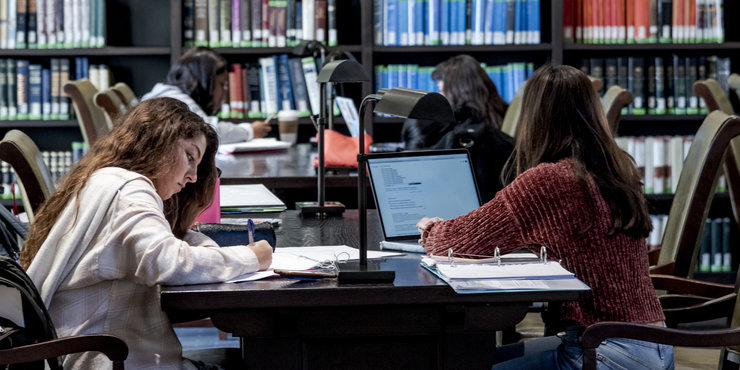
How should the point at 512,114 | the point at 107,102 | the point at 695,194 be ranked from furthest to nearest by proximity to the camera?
the point at 512,114 < the point at 107,102 < the point at 695,194

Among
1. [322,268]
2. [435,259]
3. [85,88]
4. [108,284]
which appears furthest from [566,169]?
[85,88]

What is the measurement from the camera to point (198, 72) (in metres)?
4.24

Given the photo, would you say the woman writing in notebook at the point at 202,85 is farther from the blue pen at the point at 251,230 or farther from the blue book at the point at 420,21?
the blue pen at the point at 251,230

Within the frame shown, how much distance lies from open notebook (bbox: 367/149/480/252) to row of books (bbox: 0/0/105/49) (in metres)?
3.06

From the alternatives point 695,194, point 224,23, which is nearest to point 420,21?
point 224,23

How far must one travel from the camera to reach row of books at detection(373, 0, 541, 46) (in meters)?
4.74

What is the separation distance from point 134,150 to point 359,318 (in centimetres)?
52

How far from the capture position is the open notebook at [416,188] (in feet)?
6.97

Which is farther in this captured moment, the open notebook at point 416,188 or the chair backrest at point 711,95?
the chair backrest at point 711,95

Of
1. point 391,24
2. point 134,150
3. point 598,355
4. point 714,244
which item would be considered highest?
point 391,24

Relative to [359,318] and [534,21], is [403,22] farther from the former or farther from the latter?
[359,318]

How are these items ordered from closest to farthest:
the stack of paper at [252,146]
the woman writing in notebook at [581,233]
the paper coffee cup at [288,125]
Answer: the woman writing in notebook at [581,233] → the stack of paper at [252,146] → the paper coffee cup at [288,125]

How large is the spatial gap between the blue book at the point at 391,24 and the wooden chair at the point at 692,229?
230 cm

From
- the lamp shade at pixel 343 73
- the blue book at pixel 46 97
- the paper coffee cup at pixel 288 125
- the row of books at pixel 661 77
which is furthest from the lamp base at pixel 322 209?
the blue book at pixel 46 97
